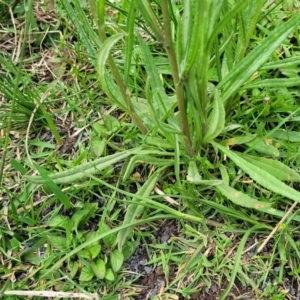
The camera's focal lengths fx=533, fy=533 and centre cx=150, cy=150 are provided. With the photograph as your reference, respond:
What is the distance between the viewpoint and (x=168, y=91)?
1545 millimetres

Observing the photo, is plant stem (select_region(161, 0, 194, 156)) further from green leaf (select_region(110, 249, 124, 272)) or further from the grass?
green leaf (select_region(110, 249, 124, 272))

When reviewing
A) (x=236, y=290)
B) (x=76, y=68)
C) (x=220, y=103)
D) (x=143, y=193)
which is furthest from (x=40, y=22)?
(x=236, y=290)

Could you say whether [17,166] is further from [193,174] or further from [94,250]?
[193,174]

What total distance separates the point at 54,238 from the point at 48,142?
0.32 meters

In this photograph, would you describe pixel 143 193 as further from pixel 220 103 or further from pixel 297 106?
pixel 297 106

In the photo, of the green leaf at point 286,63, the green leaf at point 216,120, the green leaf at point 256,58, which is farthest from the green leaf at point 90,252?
the green leaf at point 286,63

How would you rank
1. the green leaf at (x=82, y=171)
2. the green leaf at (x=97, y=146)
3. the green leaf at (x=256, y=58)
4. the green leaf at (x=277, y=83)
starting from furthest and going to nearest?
the green leaf at (x=97, y=146), the green leaf at (x=82, y=171), the green leaf at (x=277, y=83), the green leaf at (x=256, y=58)

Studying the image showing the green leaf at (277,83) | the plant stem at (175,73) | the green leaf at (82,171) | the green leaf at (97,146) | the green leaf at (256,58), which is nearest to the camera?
the plant stem at (175,73)

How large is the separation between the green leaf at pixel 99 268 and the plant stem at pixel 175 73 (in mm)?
354

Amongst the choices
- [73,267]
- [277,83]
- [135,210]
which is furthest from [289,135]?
[73,267]

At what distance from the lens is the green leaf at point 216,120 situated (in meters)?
1.14

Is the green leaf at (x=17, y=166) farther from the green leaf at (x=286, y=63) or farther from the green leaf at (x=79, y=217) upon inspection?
the green leaf at (x=286, y=63)

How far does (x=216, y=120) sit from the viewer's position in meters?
1.22

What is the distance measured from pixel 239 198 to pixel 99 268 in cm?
38
